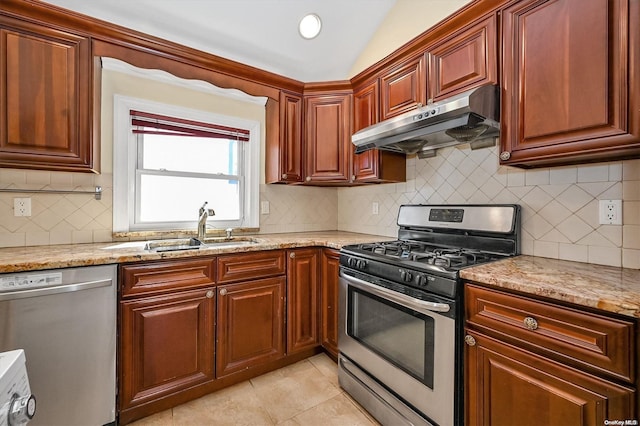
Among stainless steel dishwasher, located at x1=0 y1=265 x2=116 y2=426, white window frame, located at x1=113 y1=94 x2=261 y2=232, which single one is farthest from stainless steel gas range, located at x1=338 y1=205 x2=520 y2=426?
white window frame, located at x1=113 y1=94 x2=261 y2=232

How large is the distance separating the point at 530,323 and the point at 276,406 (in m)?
1.47

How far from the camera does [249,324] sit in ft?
6.45

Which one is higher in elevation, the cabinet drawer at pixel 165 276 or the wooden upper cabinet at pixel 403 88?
the wooden upper cabinet at pixel 403 88

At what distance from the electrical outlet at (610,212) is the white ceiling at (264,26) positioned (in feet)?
6.98

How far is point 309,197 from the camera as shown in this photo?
2980mm

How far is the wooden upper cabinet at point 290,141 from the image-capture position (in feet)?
8.23

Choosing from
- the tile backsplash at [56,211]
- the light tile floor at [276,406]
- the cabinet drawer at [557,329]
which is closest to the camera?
the cabinet drawer at [557,329]

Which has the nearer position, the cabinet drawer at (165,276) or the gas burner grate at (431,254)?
the gas burner grate at (431,254)

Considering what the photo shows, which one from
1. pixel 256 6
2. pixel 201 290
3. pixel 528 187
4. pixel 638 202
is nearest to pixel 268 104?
pixel 256 6

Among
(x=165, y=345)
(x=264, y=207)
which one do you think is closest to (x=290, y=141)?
(x=264, y=207)

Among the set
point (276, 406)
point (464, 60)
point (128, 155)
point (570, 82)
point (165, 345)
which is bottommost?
point (276, 406)

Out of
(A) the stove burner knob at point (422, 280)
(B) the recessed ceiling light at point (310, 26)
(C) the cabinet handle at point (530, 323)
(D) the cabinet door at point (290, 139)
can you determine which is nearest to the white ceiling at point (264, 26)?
(B) the recessed ceiling light at point (310, 26)

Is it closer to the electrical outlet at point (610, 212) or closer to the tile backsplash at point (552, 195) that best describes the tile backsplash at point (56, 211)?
the tile backsplash at point (552, 195)

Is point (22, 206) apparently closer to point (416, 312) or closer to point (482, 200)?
point (416, 312)
